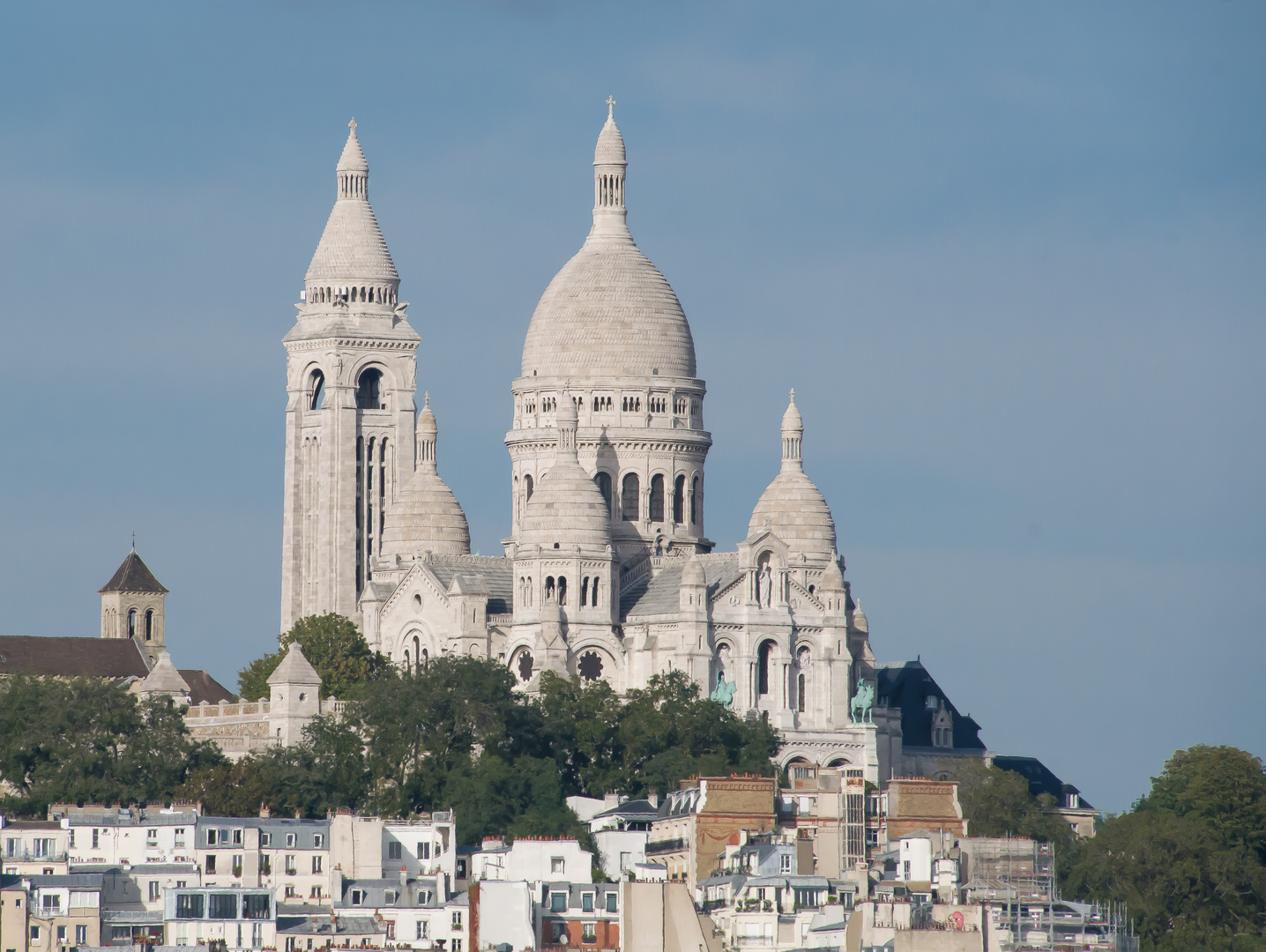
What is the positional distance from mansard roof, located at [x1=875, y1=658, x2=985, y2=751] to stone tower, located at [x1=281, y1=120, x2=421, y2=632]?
830 inches

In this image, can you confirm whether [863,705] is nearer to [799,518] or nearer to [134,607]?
[799,518]

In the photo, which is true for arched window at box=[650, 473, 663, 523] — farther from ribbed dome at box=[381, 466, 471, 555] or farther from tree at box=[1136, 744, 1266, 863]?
tree at box=[1136, 744, 1266, 863]

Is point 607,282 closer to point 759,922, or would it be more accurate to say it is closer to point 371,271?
point 371,271

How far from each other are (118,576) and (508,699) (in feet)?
167

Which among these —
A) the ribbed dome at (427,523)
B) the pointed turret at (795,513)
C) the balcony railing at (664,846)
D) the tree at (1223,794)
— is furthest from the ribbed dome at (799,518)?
the balcony railing at (664,846)

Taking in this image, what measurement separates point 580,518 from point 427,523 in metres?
10.9

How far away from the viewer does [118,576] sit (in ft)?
654

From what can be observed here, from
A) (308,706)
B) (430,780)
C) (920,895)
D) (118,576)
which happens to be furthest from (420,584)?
(920,895)

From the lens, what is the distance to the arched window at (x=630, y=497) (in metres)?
172

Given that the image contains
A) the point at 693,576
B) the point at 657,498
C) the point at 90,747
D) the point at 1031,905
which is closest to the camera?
the point at 1031,905

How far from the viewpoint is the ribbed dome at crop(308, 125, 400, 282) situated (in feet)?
595

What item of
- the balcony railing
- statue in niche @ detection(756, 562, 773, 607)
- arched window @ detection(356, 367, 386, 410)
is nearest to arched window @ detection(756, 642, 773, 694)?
statue in niche @ detection(756, 562, 773, 607)

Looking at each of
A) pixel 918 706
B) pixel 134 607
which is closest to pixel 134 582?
pixel 134 607

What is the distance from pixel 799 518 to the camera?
170 metres
